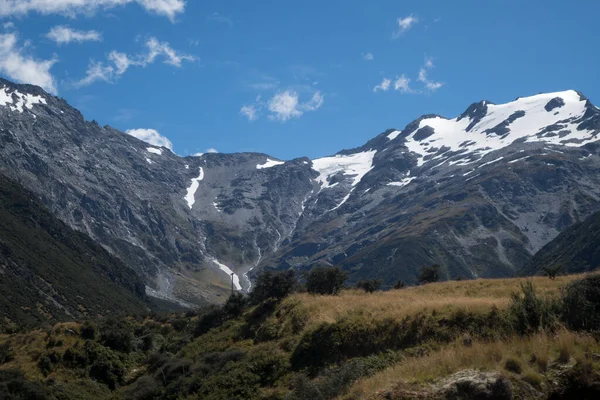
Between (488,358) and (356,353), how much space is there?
30.2 ft

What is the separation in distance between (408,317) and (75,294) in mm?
185356

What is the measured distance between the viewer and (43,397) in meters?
37.7

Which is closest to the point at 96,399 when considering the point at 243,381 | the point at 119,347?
the point at 119,347

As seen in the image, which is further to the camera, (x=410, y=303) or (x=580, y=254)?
(x=580, y=254)

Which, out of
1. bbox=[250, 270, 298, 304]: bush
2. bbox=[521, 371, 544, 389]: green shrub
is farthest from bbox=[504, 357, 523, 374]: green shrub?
bbox=[250, 270, 298, 304]: bush

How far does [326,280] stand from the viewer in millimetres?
50312

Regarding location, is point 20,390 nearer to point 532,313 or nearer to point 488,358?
point 532,313

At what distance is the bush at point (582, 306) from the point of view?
15.5m

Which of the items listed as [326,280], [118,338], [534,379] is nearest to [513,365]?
[534,379]

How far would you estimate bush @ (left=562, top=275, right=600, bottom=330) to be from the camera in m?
15.5

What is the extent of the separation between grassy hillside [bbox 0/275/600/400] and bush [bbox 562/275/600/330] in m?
0.10

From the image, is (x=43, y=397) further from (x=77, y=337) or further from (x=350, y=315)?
(x=350, y=315)

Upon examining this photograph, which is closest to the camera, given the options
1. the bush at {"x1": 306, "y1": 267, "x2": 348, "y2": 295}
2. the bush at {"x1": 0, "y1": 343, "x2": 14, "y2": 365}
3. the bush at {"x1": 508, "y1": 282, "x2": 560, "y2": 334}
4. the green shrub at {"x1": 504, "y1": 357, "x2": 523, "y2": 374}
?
the green shrub at {"x1": 504, "y1": 357, "x2": 523, "y2": 374}

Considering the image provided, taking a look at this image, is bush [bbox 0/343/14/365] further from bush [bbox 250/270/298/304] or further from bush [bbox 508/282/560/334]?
bush [bbox 508/282/560/334]
